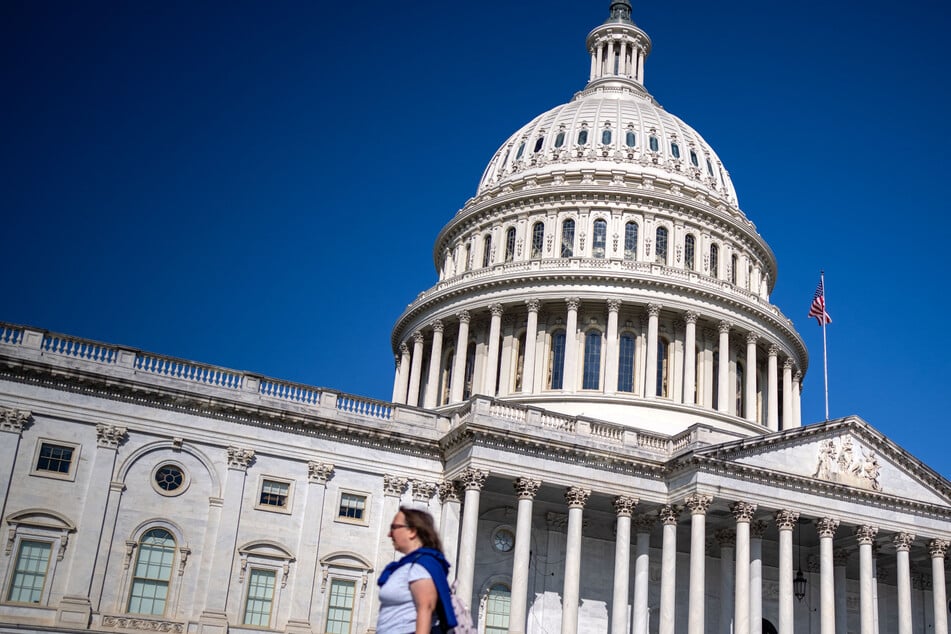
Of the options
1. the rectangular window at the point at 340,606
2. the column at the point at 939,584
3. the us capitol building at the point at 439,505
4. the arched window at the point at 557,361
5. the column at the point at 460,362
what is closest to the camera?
the us capitol building at the point at 439,505

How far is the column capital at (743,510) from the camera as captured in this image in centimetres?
4444

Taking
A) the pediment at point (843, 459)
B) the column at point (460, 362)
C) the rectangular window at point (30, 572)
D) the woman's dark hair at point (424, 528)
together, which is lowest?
the woman's dark hair at point (424, 528)

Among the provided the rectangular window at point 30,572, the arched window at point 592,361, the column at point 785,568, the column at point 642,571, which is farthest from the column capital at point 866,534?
the rectangular window at point 30,572

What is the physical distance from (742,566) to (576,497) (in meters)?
7.58

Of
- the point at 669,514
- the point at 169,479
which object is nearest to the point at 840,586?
the point at 669,514

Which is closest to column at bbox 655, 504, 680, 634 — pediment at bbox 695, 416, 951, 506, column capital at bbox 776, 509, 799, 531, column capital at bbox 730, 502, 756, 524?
column capital at bbox 730, 502, 756, 524

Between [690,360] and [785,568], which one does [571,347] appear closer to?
[690,360]

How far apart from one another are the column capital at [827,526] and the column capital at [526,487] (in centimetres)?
1330

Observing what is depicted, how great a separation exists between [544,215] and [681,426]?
55.6ft

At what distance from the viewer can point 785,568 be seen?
4447 centimetres

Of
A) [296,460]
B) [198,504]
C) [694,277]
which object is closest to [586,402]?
[694,277]

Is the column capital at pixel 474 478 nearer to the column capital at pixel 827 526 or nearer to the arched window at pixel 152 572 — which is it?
the arched window at pixel 152 572

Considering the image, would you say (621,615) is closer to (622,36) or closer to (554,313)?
(554,313)

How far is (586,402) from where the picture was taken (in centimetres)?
5888
